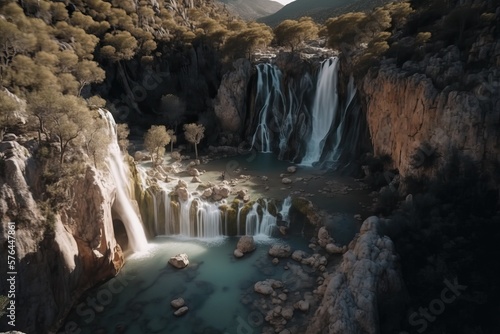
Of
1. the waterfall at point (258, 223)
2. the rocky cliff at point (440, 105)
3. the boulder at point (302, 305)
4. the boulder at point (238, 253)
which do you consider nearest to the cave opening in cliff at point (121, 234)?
the boulder at point (238, 253)

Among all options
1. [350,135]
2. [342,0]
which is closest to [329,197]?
[350,135]

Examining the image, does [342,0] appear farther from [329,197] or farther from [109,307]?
Result: [109,307]

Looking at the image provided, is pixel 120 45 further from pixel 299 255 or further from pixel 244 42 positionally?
pixel 299 255

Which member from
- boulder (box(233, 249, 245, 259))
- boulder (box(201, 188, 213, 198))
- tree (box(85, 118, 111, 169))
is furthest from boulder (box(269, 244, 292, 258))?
tree (box(85, 118, 111, 169))

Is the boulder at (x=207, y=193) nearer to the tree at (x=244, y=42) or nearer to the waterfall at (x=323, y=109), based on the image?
the waterfall at (x=323, y=109)

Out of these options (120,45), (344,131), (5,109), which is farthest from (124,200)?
(120,45)

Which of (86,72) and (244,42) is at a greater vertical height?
(244,42)
